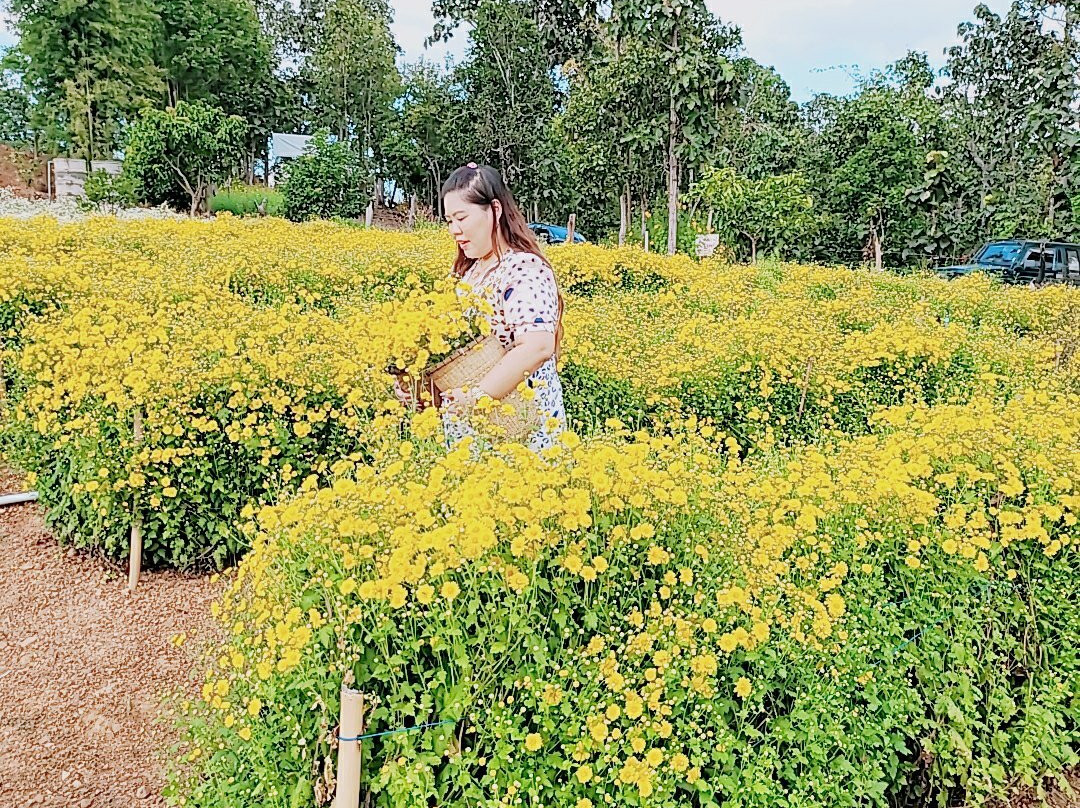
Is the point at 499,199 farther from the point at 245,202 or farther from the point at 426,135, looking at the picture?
the point at 426,135

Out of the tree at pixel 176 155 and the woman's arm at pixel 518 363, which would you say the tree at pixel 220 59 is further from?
the woman's arm at pixel 518 363

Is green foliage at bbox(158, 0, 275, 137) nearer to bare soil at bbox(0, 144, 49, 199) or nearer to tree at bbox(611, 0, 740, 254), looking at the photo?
bare soil at bbox(0, 144, 49, 199)

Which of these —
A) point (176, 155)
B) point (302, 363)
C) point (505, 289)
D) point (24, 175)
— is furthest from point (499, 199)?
point (24, 175)

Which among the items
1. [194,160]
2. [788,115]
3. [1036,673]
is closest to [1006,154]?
[788,115]

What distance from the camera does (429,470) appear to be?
2.49m

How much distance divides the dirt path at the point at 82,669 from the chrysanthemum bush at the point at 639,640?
631 millimetres

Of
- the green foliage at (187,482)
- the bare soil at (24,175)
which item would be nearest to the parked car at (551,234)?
the green foliage at (187,482)

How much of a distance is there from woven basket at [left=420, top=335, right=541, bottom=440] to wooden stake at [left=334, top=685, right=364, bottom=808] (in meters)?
1.10

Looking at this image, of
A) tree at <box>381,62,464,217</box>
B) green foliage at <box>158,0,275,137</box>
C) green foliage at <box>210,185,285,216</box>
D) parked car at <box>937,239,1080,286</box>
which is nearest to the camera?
parked car at <box>937,239,1080,286</box>

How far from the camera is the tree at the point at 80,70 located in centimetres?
2617

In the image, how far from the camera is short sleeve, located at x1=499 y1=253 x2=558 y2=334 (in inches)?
109

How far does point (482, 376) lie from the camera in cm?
285

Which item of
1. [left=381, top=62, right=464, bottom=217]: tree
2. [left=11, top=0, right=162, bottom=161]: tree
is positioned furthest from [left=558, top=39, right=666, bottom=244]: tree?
[left=11, top=0, right=162, bottom=161]: tree

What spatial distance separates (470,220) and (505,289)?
0.25 meters
